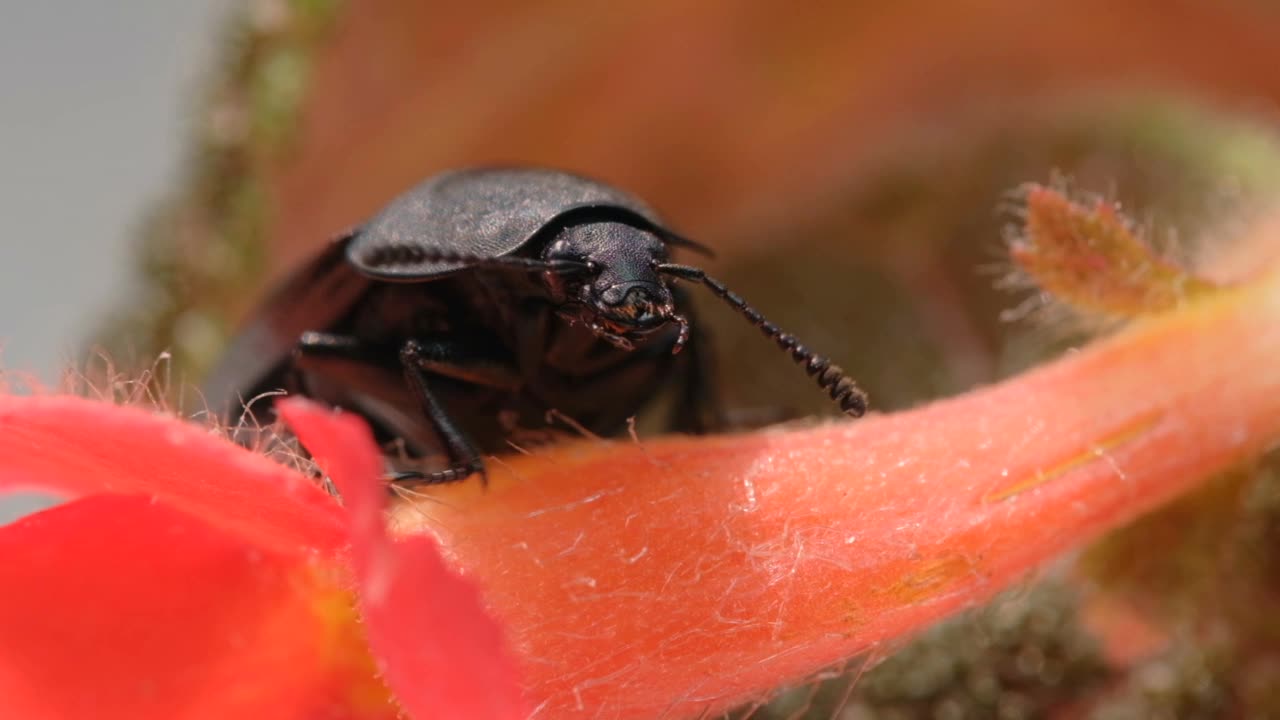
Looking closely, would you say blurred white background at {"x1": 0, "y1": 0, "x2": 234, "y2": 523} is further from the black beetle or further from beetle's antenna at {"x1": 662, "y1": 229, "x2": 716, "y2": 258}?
beetle's antenna at {"x1": 662, "y1": 229, "x2": 716, "y2": 258}

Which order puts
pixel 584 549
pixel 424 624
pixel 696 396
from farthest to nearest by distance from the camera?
pixel 696 396, pixel 584 549, pixel 424 624

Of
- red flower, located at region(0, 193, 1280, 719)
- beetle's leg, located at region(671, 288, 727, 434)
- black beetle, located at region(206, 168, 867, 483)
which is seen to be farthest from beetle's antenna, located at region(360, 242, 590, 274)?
beetle's leg, located at region(671, 288, 727, 434)

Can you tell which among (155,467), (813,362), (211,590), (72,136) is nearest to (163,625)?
(211,590)

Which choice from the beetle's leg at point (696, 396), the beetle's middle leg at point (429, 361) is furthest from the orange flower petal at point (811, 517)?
the beetle's leg at point (696, 396)

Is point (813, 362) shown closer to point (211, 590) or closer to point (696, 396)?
point (696, 396)

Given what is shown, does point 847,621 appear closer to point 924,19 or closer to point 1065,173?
point 1065,173

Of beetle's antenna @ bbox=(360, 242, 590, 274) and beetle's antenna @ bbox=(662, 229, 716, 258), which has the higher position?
beetle's antenna @ bbox=(360, 242, 590, 274)

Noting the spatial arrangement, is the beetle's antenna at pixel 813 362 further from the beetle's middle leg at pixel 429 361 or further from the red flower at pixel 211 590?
the red flower at pixel 211 590
